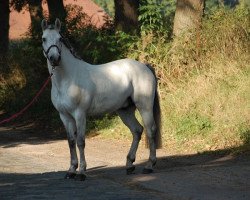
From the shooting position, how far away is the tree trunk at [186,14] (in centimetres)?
2052

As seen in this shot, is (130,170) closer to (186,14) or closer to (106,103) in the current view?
(106,103)

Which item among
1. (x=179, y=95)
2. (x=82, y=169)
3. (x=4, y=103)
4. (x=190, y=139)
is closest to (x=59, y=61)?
(x=82, y=169)

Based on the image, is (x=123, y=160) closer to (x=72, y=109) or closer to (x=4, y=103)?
(x=72, y=109)

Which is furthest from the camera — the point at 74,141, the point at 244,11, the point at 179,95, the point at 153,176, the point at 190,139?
the point at 244,11

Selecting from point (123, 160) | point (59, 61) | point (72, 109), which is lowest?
point (123, 160)

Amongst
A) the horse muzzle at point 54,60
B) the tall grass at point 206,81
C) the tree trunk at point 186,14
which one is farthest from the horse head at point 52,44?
the tree trunk at point 186,14

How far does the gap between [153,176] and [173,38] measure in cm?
988

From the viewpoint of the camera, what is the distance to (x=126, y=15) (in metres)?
22.5

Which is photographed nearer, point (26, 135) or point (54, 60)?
point (54, 60)

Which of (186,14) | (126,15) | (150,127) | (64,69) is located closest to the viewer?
(64,69)

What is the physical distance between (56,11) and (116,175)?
12437mm

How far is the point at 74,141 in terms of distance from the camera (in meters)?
11.9

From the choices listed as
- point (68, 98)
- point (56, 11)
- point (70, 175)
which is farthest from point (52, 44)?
point (56, 11)

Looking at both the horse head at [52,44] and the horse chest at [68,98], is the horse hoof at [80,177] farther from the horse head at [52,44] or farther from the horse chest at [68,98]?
the horse head at [52,44]
